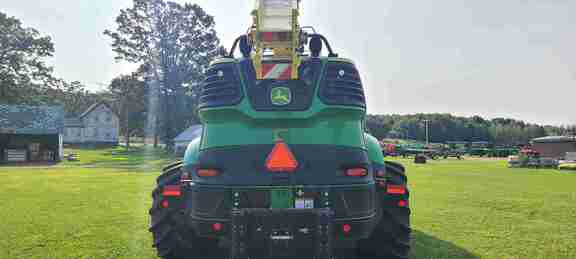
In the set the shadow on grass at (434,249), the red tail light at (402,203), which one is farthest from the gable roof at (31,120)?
the red tail light at (402,203)

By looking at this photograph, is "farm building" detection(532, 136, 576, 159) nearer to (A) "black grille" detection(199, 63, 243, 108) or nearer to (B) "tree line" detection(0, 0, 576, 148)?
(B) "tree line" detection(0, 0, 576, 148)

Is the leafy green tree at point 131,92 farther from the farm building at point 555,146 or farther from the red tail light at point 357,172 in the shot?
the red tail light at point 357,172

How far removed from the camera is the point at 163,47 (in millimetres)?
59312

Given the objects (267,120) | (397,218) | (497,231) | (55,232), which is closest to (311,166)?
(267,120)

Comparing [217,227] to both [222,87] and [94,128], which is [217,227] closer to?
[222,87]

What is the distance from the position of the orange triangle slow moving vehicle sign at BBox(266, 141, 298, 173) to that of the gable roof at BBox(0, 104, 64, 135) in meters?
46.6

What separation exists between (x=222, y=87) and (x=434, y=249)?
3.95 m

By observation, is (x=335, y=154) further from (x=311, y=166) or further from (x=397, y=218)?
(x=397, y=218)

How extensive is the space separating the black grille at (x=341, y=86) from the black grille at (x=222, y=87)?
34.3 inches

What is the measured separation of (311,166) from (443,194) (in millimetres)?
11020

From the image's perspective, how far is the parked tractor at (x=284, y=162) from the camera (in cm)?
422

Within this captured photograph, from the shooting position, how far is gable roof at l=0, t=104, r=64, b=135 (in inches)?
1725

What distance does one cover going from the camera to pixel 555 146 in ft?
198

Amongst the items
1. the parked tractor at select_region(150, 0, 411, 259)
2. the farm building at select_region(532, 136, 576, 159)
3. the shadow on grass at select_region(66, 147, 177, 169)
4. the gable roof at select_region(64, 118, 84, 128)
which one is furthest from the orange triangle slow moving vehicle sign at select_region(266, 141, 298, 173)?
the gable roof at select_region(64, 118, 84, 128)
